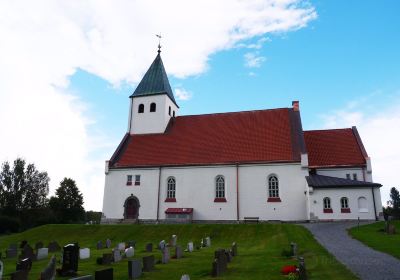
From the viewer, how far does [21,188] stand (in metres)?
56.1

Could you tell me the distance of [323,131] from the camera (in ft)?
121

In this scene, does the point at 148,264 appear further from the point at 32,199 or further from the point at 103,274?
the point at 32,199

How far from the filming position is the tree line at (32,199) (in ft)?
177

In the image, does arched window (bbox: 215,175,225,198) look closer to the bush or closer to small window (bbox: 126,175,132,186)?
small window (bbox: 126,175,132,186)

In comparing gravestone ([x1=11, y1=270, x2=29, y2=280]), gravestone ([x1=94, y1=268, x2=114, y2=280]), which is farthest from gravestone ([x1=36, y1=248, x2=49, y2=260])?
gravestone ([x1=94, y1=268, x2=114, y2=280])

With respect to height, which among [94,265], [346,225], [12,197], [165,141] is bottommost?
[94,265]

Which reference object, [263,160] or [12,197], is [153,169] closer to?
[263,160]

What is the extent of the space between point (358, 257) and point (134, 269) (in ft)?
28.5

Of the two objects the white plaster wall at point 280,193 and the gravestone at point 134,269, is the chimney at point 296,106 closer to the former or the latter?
the white plaster wall at point 280,193

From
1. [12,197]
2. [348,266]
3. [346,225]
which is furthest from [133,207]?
[12,197]

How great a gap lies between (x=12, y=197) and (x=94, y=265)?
156 ft

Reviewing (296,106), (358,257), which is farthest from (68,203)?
(358,257)

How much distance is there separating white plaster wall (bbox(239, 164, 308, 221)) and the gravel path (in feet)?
22.4

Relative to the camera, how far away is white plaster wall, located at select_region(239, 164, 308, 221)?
29797 mm
